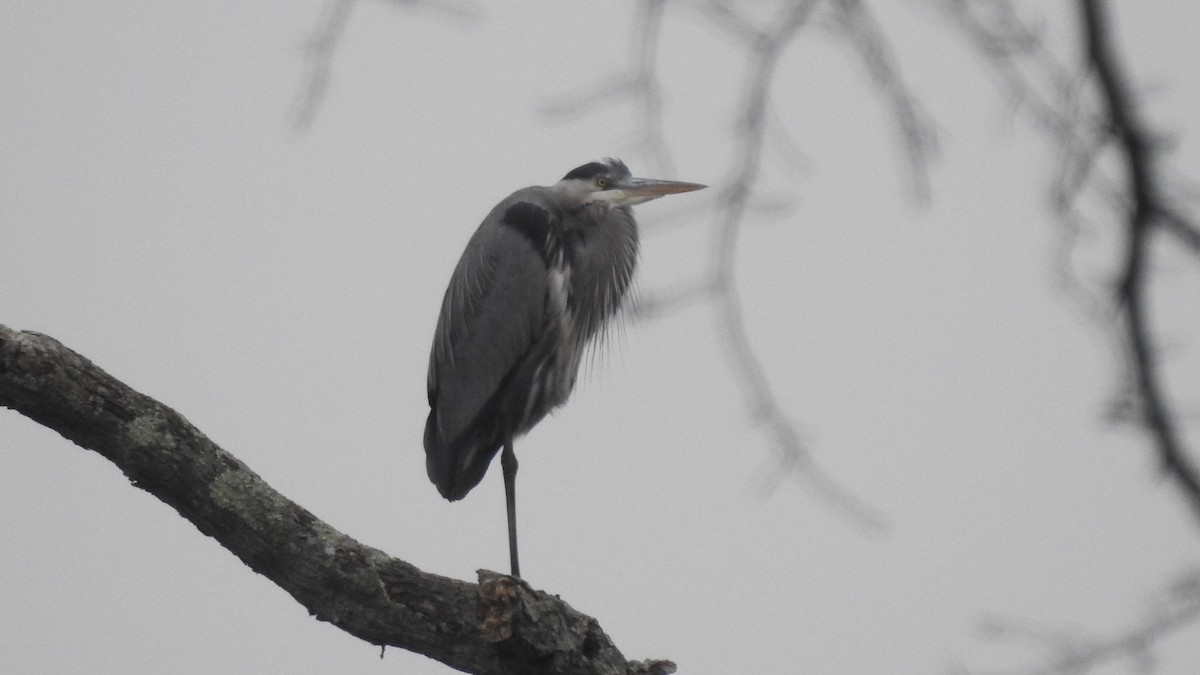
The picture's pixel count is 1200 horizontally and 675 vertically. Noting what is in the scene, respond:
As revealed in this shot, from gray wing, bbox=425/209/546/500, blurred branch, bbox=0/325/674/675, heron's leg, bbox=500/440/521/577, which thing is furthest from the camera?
gray wing, bbox=425/209/546/500

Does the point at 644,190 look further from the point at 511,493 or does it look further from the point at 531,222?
the point at 511,493

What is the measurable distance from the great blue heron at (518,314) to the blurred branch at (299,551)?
1910 mm

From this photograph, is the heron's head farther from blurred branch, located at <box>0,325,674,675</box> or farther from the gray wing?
blurred branch, located at <box>0,325,674,675</box>

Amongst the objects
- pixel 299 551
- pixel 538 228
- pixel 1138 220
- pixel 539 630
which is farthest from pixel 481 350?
pixel 1138 220

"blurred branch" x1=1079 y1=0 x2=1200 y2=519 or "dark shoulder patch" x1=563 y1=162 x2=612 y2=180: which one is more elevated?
"dark shoulder patch" x1=563 y1=162 x2=612 y2=180

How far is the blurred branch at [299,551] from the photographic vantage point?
8.40 ft

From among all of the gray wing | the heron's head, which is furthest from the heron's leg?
the heron's head

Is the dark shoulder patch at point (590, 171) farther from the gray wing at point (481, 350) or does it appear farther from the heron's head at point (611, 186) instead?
the gray wing at point (481, 350)

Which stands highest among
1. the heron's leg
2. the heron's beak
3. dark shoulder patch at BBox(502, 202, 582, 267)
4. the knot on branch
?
the heron's beak

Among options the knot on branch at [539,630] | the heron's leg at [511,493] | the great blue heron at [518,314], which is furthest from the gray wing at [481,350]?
the knot on branch at [539,630]

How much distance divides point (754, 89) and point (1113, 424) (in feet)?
3.37

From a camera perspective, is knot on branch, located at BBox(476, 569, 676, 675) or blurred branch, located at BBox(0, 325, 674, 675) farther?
knot on branch, located at BBox(476, 569, 676, 675)

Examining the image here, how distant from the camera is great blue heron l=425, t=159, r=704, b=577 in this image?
5059 mm

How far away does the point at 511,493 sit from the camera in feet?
15.9
